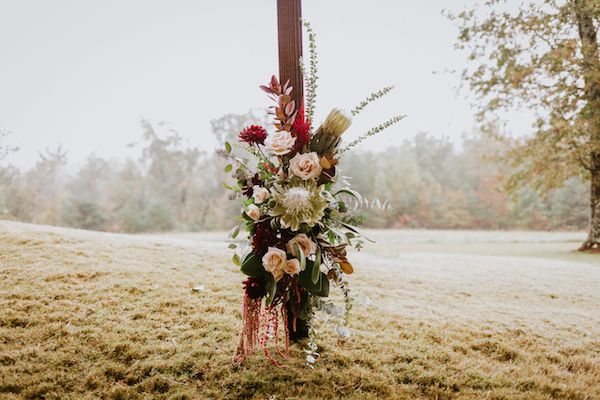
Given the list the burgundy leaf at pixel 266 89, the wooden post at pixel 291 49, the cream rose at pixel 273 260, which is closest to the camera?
the cream rose at pixel 273 260

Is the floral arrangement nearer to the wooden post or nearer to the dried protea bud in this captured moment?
the dried protea bud

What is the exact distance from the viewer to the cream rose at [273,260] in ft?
5.58

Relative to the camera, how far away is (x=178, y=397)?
64.0 inches

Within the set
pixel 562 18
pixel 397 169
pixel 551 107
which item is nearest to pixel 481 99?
pixel 551 107

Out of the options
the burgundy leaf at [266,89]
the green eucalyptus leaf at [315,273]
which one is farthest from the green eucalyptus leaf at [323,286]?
the burgundy leaf at [266,89]

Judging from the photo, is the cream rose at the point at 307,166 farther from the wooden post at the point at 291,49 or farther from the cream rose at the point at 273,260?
the wooden post at the point at 291,49

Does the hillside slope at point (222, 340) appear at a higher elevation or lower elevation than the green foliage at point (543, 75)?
lower

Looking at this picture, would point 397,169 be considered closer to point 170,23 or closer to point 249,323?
point 170,23

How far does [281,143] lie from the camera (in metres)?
1.80

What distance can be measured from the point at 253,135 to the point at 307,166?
332 millimetres

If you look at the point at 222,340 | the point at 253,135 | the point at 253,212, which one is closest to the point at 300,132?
the point at 253,135

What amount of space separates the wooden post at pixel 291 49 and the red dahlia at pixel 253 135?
0.45 meters

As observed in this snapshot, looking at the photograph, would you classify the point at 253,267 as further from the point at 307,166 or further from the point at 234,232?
the point at 307,166

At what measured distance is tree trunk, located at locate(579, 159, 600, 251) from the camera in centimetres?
805
